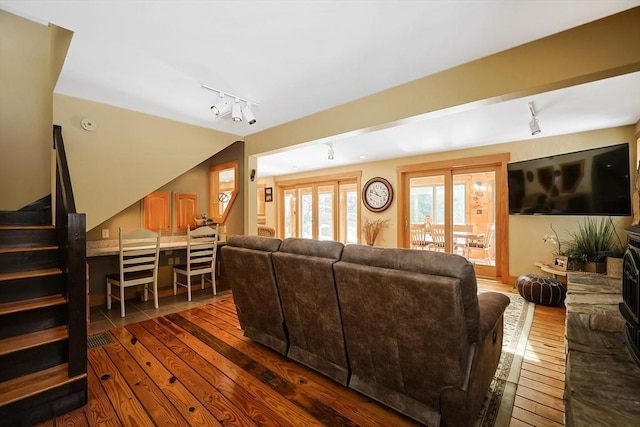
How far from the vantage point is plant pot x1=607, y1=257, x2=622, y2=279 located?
3.01m

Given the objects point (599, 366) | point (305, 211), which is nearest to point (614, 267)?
point (599, 366)

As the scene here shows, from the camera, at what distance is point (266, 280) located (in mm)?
2150

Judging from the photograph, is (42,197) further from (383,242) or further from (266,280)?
(383,242)

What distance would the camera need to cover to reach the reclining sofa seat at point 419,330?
1.32m

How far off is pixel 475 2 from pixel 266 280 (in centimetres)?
222

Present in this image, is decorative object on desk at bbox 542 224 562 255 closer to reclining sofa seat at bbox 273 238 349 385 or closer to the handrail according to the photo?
reclining sofa seat at bbox 273 238 349 385

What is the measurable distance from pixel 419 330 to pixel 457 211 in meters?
4.24

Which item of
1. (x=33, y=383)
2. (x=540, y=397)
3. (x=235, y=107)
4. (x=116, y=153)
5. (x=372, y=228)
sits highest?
(x=235, y=107)

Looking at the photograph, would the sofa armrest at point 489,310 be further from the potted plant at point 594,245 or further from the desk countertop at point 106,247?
the desk countertop at point 106,247

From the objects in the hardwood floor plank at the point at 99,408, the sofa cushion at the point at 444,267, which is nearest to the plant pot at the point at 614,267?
the sofa cushion at the point at 444,267

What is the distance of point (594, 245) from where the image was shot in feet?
11.2

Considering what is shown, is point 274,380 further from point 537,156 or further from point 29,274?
A: point 537,156

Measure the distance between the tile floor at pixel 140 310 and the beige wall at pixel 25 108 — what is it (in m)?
1.47

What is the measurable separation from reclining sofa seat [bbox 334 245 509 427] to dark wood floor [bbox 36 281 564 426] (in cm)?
23
